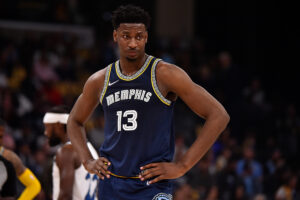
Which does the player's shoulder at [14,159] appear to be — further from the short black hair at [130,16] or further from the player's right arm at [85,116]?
the short black hair at [130,16]

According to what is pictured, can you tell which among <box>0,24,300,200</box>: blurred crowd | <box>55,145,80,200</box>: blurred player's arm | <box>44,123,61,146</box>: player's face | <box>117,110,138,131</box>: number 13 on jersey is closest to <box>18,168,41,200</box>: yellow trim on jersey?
<box>44,123,61,146</box>: player's face

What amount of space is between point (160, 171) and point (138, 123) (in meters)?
0.33

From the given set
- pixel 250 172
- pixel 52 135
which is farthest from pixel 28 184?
pixel 250 172

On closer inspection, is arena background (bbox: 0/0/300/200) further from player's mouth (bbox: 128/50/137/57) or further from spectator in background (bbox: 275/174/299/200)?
player's mouth (bbox: 128/50/137/57)

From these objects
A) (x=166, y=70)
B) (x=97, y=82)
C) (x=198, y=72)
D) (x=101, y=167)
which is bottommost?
(x=198, y=72)

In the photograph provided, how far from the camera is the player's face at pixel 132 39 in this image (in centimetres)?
339

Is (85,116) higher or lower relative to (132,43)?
lower

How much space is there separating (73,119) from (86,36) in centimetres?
1178

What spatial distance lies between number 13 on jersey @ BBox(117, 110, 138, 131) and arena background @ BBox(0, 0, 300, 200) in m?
3.03

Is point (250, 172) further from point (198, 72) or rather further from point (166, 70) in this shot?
point (166, 70)

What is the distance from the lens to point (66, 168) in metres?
4.57

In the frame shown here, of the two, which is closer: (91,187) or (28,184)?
(91,187)

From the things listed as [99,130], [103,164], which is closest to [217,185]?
[99,130]

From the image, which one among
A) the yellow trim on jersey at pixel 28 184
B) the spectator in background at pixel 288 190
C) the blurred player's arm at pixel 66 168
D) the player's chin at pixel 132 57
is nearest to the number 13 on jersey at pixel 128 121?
the player's chin at pixel 132 57
